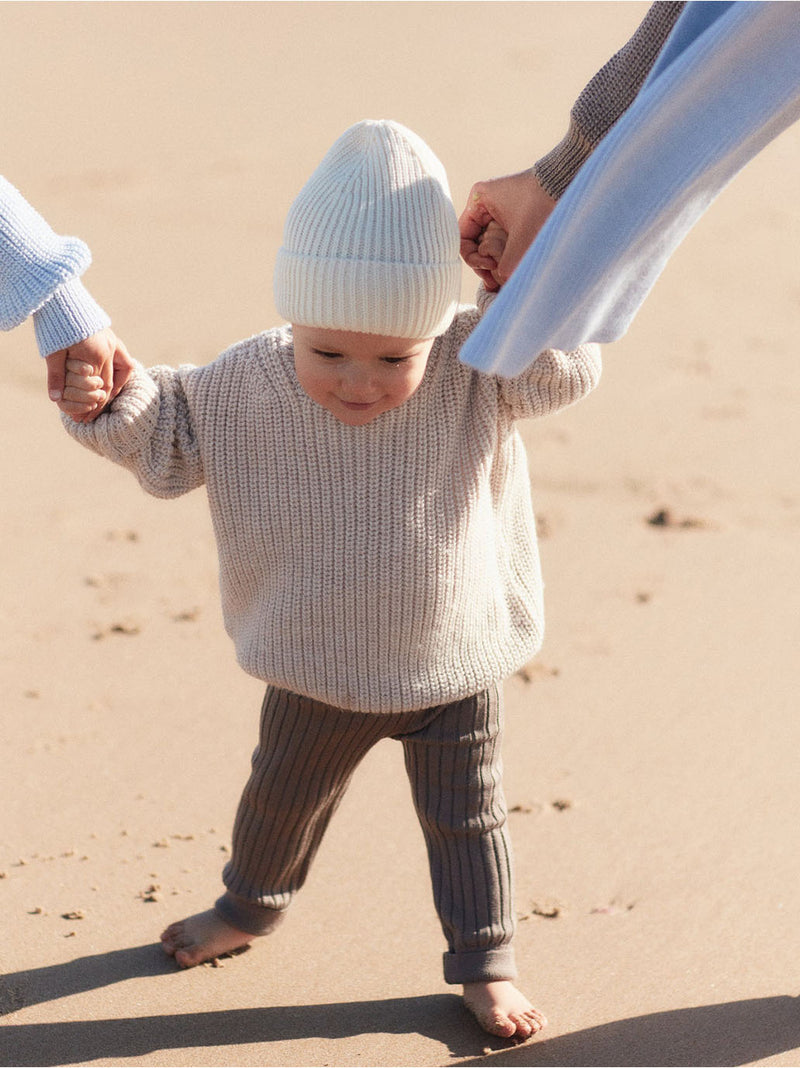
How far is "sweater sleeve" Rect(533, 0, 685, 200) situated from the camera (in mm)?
1686

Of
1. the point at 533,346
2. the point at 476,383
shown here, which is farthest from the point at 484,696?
the point at 533,346

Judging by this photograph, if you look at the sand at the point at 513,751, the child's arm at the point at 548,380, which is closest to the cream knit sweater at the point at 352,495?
the child's arm at the point at 548,380

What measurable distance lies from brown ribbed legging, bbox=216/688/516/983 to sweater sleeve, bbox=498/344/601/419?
378 mm

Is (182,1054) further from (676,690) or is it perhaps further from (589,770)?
(676,690)

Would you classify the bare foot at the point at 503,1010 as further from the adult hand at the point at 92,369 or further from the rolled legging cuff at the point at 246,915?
the adult hand at the point at 92,369

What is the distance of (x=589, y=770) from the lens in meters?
2.46

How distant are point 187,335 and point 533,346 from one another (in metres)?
3.11

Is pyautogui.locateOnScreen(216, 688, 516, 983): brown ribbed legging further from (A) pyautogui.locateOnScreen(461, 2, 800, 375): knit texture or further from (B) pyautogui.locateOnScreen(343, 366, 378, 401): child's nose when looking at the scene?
(A) pyautogui.locateOnScreen(461, 2, 800, 375): knit texture

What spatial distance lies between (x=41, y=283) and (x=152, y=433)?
22 cm

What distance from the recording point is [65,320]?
162 cm

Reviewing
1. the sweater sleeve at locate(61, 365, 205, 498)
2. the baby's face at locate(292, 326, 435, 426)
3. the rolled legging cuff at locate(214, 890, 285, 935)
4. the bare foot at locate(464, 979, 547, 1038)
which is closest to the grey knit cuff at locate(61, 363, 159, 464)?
the sweater sleeve at locate(61, 365, 205, 498)

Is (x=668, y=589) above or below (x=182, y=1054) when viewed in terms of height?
above

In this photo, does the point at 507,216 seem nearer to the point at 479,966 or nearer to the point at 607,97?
the point at 607,97

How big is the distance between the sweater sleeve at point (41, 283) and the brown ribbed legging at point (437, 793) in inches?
21.5
